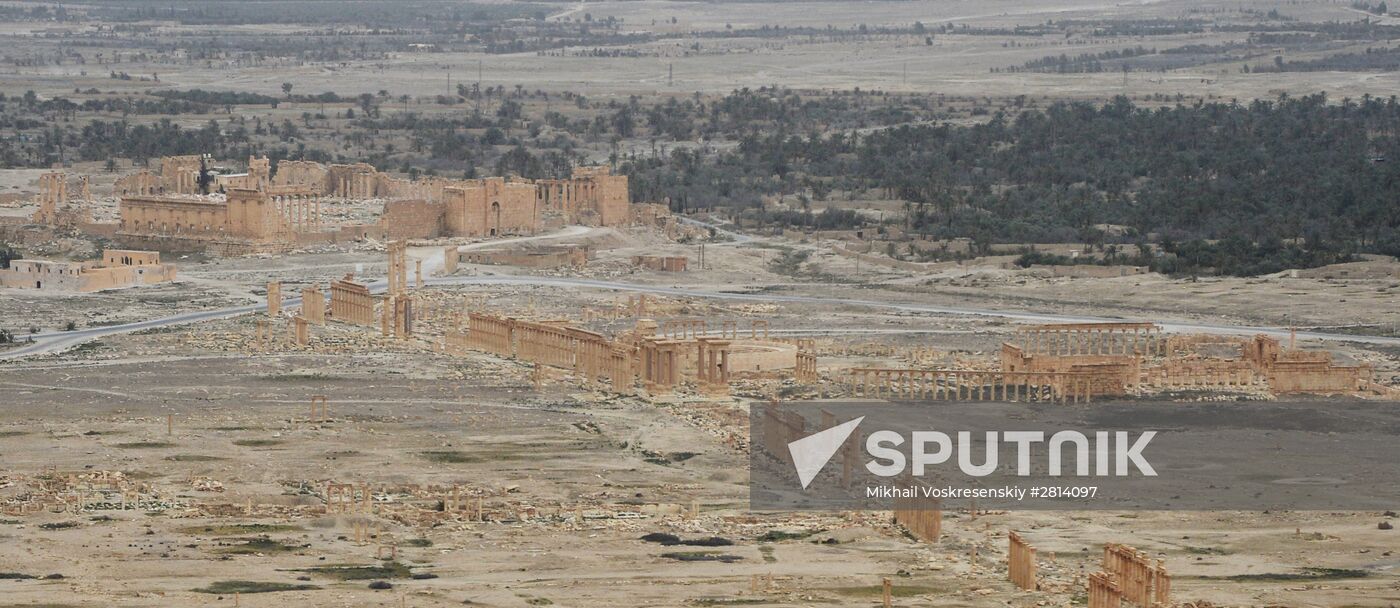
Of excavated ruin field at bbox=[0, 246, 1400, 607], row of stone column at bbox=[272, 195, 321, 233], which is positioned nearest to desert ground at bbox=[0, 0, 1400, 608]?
excavated ruin field at bbox=[0, 246, 1400, 607]

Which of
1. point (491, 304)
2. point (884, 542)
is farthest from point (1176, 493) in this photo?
point (491, 304)

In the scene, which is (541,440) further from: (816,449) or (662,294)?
(662,294)

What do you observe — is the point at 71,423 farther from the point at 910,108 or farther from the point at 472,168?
the point at 910,108

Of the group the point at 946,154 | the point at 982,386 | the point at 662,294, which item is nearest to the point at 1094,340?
the point at 982,386

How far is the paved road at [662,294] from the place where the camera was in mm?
67688

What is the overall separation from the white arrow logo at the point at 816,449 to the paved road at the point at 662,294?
22547 millimetres

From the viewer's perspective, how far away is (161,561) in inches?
1569

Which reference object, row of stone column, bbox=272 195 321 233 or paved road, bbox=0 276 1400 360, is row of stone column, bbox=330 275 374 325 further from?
row of stone column, bbox=272 195 321 233

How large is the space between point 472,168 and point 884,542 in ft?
260

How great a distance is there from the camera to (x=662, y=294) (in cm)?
7950

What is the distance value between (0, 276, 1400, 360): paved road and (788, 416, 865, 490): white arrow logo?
74.0 ft

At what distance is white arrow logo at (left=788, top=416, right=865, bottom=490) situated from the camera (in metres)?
49.4

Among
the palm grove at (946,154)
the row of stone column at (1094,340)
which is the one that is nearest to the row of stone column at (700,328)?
the row of stone column at (1094,340)

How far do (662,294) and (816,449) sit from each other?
29.8 metres
